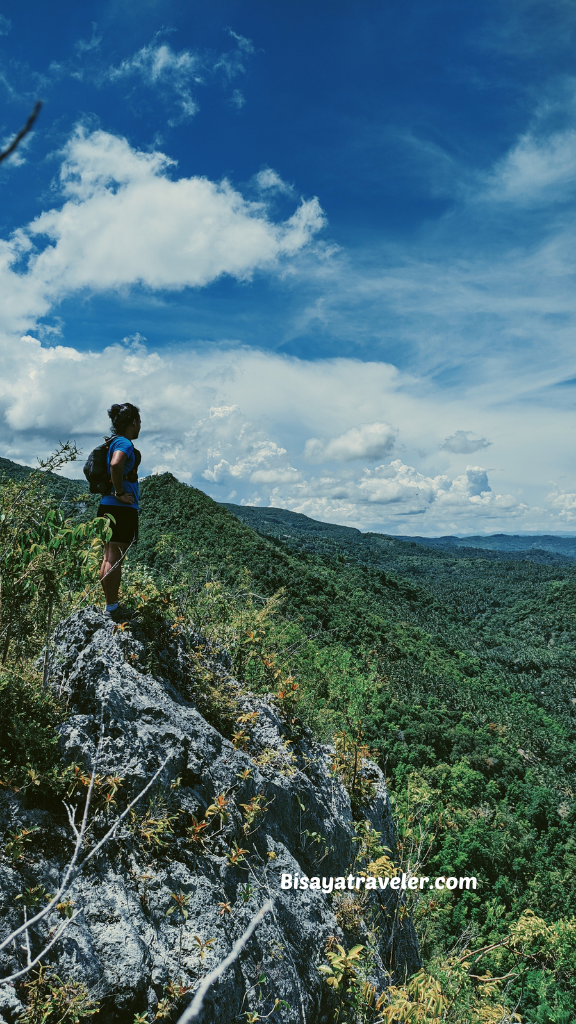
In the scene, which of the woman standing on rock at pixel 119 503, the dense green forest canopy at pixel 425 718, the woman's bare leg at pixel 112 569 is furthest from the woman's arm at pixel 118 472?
the woman's bare leg at pixel 112 569

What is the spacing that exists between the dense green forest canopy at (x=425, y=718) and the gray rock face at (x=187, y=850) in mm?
1119

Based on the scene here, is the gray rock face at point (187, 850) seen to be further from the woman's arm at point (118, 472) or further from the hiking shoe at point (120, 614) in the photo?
the woman's arm at point (118, 472)

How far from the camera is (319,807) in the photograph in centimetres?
468

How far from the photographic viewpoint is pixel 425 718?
20.6m

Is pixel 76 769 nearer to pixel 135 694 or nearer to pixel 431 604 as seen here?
pixel 135 694

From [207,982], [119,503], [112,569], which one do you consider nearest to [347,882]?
[112,569]

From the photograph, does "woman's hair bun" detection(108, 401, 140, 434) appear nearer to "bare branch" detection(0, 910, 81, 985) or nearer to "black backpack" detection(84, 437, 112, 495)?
"black backpack" detection(84, 437, 112, 495)

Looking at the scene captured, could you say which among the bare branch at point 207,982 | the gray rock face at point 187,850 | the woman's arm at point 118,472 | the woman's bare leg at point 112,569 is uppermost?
the woman's arm at point 118,472

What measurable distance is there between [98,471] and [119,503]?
1.04 feet

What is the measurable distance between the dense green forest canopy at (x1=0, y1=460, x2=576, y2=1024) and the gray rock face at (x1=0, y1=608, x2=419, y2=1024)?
3.67ft

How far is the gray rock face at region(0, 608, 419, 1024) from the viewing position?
2.55m

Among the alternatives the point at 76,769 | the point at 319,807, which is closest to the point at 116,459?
the point at 76,769

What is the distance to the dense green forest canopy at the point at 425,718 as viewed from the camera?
→ 7781 millimetres

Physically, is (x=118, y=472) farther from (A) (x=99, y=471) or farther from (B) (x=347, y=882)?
(B) (x=347, y=882)
